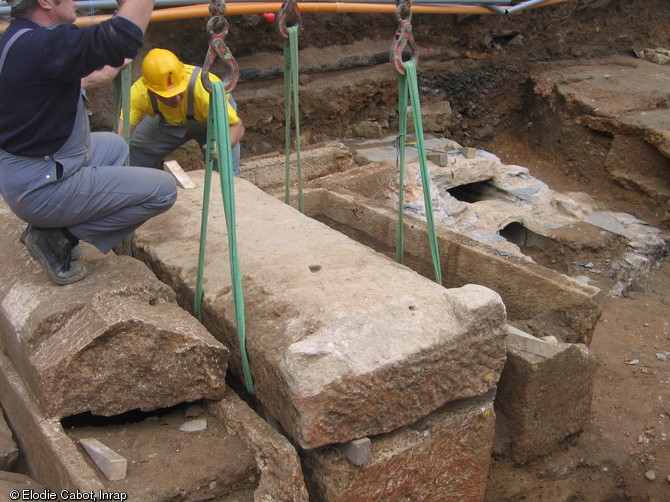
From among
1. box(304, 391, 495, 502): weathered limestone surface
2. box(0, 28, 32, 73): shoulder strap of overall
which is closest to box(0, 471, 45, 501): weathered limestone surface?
box(304, 391, 495, 502): weathered limestone surface

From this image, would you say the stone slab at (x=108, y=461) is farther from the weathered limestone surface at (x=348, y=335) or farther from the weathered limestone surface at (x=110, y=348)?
the weathered limestone surface at (x=348, y=335)

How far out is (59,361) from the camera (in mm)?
2680

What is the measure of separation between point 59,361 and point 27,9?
1.37 meters

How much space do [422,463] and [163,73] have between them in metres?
2.91

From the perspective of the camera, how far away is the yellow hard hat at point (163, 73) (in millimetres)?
4348

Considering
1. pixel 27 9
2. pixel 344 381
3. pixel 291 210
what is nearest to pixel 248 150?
pixel 291 210

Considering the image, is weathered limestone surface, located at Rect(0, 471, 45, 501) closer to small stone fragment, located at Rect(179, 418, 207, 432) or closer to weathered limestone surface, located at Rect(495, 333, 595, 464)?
small stone fragment, located at Rect(179, 418, 207, 432)

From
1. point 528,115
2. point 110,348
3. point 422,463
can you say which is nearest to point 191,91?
point 110,348

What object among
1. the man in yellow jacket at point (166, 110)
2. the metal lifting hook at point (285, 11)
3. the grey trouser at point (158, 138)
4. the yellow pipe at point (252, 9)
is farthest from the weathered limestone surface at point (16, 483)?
the yellow pipe at point (252, 9)

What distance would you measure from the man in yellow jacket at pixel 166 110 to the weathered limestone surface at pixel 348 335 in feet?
4.85

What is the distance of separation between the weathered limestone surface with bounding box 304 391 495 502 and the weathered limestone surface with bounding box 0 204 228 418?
1.94 feet

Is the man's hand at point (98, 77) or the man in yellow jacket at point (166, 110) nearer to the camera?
the man's hand at point (98, 77)

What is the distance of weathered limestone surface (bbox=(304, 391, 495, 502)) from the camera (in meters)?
2.76

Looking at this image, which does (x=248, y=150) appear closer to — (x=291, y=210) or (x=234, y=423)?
(x=291, y=210)
